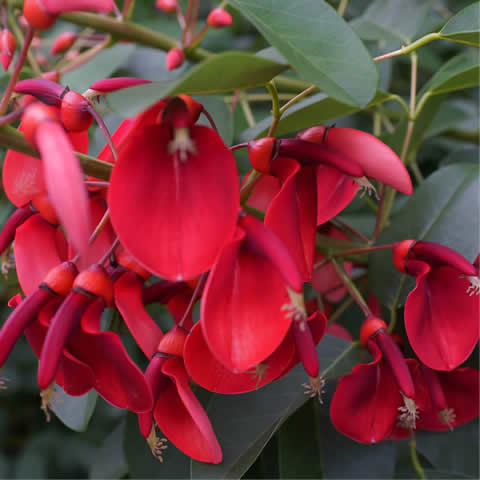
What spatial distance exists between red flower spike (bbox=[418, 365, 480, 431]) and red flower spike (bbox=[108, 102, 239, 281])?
1.16 ft

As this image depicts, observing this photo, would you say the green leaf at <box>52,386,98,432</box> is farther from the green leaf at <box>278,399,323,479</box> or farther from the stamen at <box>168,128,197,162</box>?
the stamen at <box>168,128,197,162</box>

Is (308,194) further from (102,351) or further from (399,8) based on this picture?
(399,8)

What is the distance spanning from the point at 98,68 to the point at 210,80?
743 millimetres

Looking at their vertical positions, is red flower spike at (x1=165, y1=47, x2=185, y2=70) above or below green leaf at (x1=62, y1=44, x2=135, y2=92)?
above

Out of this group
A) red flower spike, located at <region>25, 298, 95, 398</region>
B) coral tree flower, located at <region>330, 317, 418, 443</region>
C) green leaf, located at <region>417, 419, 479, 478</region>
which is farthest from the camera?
green leaf, located at <region>417, 419, 479, 478</region>

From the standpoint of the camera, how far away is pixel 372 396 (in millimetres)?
688

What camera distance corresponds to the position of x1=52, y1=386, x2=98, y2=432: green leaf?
0.76m

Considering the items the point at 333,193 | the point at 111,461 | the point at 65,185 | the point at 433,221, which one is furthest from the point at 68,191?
the point at 111,461

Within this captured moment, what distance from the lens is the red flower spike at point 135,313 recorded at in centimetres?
59

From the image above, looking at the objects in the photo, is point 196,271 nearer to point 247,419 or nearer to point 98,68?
point 247,419

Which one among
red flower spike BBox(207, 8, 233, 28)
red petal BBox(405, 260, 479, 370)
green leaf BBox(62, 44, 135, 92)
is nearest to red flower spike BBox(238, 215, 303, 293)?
red petal BBox(405, 260, 479, 370)

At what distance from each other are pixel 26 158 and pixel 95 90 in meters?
0.13

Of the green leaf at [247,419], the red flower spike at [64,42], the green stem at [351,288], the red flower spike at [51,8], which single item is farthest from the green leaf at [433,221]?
the red flower spike at [64,42]

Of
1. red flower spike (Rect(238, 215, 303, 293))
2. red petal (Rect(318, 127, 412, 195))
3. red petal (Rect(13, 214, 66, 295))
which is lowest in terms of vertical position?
red petal (Rect(13, 214, 66, 295))
